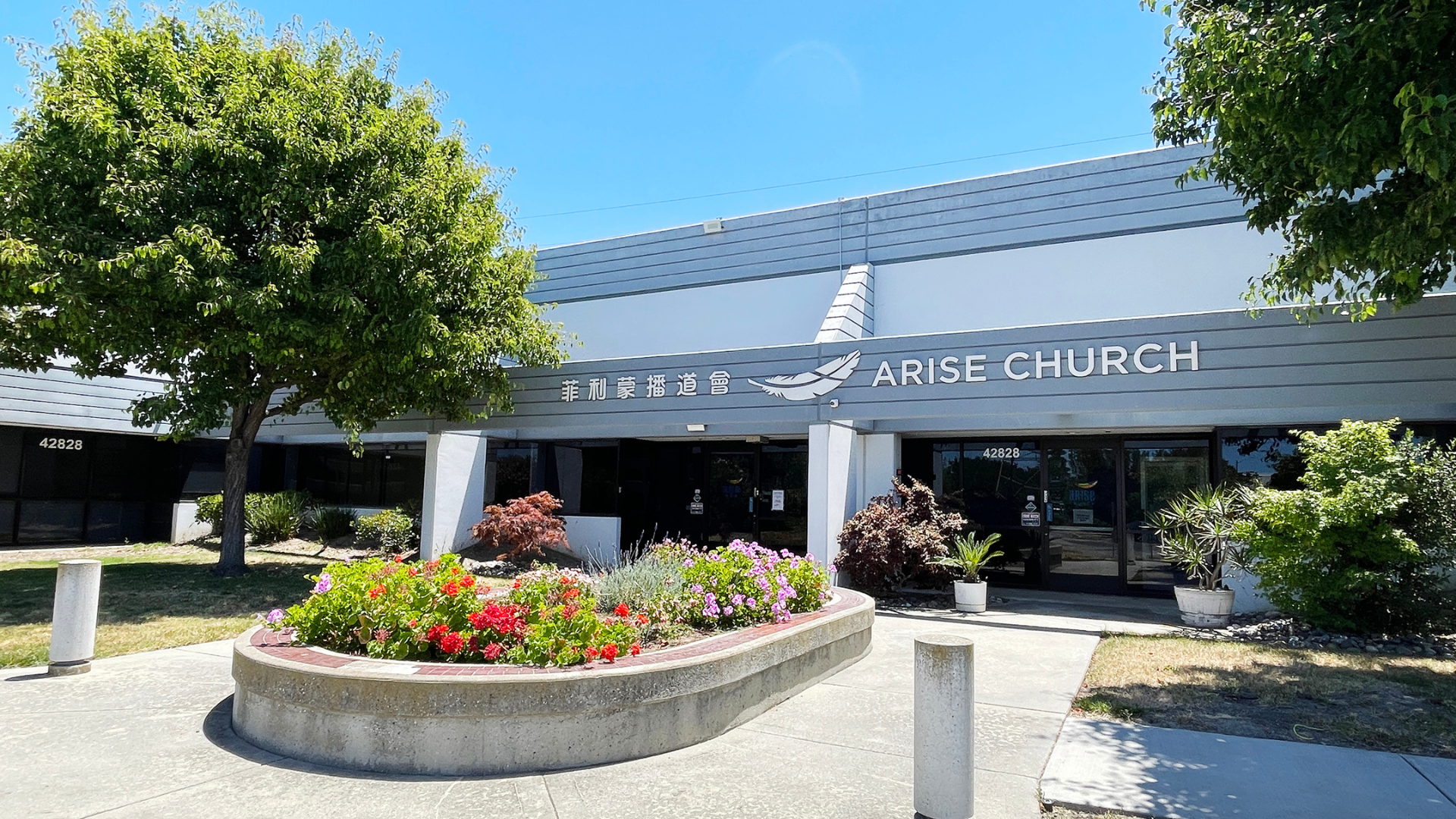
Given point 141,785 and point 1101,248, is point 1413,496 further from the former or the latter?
point 141,785

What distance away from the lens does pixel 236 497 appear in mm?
13406

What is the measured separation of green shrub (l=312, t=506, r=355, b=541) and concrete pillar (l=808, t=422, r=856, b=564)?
39.6 feet

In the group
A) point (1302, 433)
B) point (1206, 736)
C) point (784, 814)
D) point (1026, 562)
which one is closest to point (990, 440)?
point (1026, 562)

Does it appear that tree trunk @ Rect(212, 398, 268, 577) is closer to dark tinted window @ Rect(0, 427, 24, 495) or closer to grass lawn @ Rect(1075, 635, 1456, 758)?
dark tinted window @ Rect(0, 427, 24, 495)

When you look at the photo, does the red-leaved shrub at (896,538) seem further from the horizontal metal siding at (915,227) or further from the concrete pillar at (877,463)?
the horizontal metal siding at (915,227)

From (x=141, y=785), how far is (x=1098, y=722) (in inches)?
241

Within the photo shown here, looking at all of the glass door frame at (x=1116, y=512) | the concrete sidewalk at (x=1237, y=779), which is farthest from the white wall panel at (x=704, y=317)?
the concrete sidewalk at (x=1237, y=779)

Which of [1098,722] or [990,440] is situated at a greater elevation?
[990,440]

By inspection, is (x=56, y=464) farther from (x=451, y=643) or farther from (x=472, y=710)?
(x=472, y=710)

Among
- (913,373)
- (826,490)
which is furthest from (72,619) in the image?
(913,373)

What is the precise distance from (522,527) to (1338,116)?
13.2 metres

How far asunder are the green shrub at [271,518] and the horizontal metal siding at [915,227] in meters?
7.63

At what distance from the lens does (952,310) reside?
15.9 m

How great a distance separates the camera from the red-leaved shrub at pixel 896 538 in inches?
478
